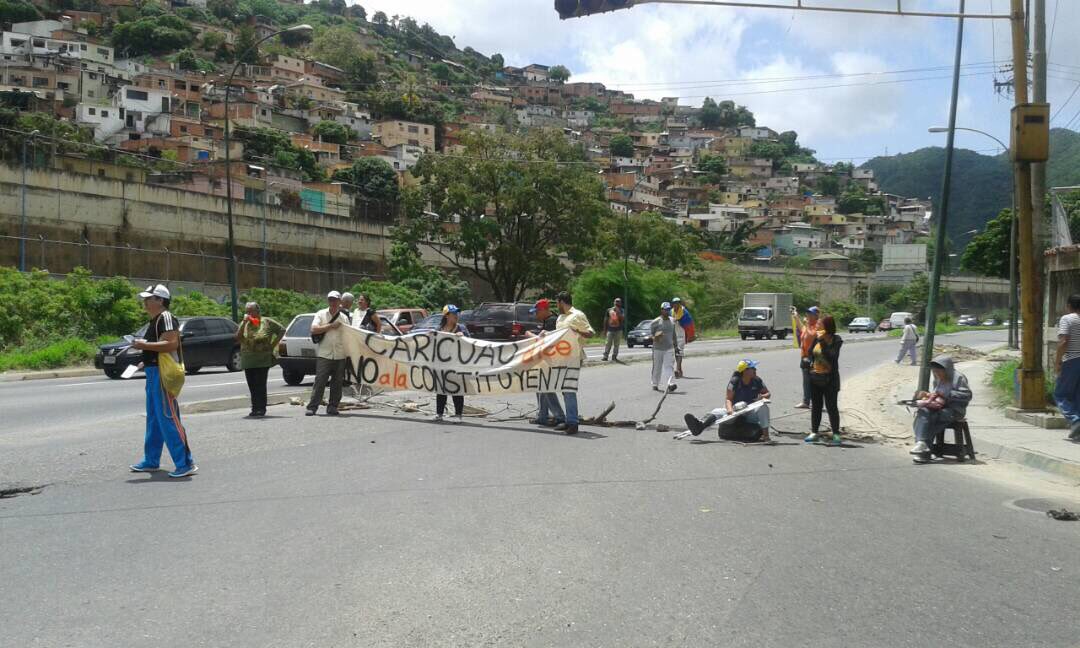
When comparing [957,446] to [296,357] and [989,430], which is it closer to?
[989,430]

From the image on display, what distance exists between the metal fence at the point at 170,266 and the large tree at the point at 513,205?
6.02m

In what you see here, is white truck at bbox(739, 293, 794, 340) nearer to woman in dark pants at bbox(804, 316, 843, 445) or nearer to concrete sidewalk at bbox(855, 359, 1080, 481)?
concrete sidewalk at bbox(855, 359, 1080, 481)

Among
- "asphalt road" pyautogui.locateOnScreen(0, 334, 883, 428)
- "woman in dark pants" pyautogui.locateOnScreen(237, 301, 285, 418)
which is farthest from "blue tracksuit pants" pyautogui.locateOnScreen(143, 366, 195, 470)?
"woman in dark pants" pyautogui.locateOnScreen(237, 301, 285, 418)

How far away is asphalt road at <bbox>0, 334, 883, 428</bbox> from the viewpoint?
15484 millimetres

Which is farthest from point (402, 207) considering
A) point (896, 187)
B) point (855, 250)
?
point (896, 187)

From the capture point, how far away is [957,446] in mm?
12125

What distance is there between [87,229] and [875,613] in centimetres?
4283

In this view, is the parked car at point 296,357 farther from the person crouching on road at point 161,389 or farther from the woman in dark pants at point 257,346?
the person crouching on road at point 161,389

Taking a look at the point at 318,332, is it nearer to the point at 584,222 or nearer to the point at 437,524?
the point at 437,524

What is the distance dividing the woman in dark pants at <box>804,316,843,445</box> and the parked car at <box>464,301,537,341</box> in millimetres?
21798

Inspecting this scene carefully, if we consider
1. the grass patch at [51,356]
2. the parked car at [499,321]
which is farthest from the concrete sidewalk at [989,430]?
the grass patch at [51,356]

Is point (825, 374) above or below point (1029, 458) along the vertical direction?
above

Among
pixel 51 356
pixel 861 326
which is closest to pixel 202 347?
pixel 51 356

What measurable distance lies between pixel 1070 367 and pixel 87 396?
55.7 ft
